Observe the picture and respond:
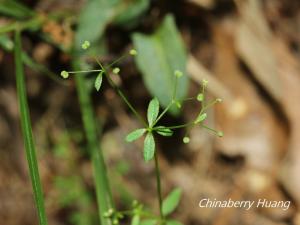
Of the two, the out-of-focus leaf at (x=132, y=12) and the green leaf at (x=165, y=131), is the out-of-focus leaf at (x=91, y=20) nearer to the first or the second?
the out-of-focus leaf at (x=132, y=12)

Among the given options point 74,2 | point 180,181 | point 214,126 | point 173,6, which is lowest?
Answer: point 180,181

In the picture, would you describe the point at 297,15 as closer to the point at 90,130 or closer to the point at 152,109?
the point at 90,130

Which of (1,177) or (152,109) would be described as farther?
(1,177)

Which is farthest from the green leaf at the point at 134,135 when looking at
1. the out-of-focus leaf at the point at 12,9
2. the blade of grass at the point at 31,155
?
the out-of-focus leaf at the point at 12,9

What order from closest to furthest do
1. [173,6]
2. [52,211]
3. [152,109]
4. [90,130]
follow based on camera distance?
[152,109]
[90,130]
[173,6]
[52,211]

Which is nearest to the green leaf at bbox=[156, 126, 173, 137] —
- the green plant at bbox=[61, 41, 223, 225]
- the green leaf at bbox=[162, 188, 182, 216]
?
the green plant at bbox=[61, 41, 223, 225]

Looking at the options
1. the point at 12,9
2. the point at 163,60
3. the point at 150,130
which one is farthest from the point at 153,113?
the point at 12,9

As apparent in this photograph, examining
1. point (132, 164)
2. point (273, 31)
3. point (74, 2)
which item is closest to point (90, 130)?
point (132, 164)
